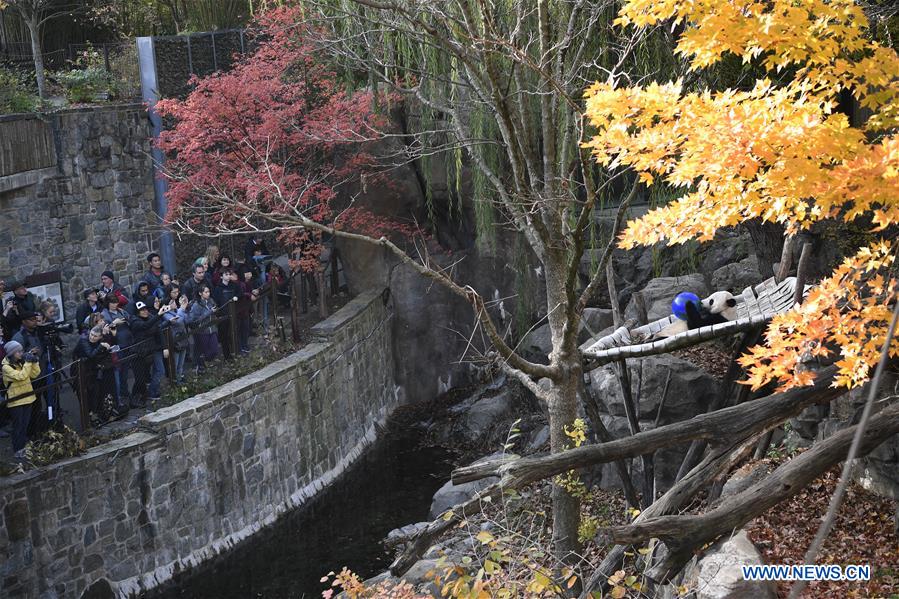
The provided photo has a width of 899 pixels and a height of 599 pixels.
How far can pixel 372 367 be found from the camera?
16.4 m

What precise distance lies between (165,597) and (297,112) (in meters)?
6.88

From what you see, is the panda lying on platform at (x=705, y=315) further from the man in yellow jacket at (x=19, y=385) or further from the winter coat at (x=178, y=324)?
the man in yellow jacket at (x=19, y=385)

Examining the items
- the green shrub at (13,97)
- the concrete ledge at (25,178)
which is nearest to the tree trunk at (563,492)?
the concrete ledge at (25,178)

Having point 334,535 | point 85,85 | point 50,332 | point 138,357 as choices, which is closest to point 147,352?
point 138,357

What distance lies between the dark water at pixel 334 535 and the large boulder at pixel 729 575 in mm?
5174

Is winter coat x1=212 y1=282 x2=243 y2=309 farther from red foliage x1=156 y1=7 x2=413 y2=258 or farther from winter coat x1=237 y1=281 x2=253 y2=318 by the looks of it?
red foliage x1=156 y1=7 x2=413 y2=258

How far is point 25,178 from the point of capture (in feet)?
47.3

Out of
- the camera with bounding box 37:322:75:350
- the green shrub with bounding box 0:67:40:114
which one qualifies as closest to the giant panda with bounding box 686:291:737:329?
the camera with bounding box 37:322:75:350

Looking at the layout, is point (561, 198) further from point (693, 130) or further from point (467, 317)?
point (467, 317)

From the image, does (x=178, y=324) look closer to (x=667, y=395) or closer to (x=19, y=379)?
(x=19, y=379)

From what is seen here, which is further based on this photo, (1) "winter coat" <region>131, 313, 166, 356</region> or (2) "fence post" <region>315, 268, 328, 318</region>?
(2) "fence post" <region>315, 268, 328, 318</region>

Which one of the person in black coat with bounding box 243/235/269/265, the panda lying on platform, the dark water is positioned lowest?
the dark water

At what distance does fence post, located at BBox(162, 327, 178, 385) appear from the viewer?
11.9m

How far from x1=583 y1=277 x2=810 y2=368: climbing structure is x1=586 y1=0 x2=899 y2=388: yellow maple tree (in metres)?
1.70
